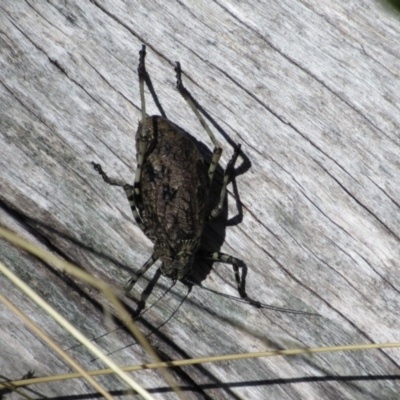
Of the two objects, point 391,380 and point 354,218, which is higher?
point 354,218

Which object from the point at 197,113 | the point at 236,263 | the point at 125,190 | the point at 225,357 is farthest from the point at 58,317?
the point at 197,113

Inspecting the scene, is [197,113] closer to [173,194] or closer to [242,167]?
[242,167]

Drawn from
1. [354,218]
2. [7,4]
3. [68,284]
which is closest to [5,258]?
[68,284]

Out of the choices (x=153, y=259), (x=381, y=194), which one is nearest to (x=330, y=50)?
(x=381, y=194)

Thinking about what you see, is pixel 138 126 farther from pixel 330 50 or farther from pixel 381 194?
pixel 381 194

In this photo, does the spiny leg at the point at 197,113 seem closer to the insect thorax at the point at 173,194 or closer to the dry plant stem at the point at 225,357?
the insect thorax at the point at 173,194

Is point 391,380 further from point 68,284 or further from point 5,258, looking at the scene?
point 5,258

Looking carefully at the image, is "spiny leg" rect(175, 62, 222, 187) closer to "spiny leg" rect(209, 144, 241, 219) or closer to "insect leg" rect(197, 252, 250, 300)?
"spiny leg" rect(209, 144, 241, 219)

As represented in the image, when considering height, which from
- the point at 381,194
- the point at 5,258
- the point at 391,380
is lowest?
the point at 5,258
